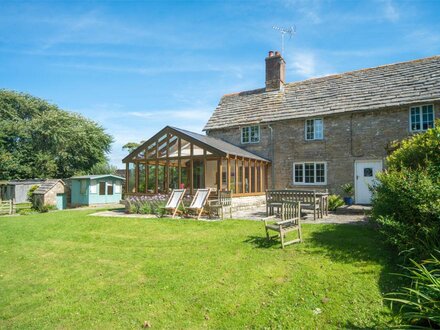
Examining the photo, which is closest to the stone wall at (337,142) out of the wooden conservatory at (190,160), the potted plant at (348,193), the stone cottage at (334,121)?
the stone cottage at (334,121)

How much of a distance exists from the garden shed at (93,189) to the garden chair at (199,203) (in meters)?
15.4

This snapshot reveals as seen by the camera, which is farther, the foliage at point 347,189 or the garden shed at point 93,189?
the garden shed at point 93,189

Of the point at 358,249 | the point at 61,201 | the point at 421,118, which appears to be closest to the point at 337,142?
the point at 421,118

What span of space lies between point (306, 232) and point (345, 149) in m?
9.43

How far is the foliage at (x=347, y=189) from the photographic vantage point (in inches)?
599

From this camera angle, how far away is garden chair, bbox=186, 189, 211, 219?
40.5 ft

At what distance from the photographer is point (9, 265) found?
7.27 meters

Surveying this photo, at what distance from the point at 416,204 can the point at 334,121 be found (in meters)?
12.1

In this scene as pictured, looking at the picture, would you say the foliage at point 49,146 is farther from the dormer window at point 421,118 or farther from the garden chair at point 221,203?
the dormer window at point 421,118

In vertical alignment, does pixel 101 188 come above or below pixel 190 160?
below

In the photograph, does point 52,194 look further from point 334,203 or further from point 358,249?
point 358,249

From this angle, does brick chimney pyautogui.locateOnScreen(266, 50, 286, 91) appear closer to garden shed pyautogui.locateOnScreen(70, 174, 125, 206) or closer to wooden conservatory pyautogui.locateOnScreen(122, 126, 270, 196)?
wooden conservatory pyautogui.locateOnScreen(122, 126, 270, 196)

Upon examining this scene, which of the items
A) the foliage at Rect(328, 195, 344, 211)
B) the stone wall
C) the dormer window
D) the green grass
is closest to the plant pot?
the stone wall

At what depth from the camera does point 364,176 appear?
51.0ft
